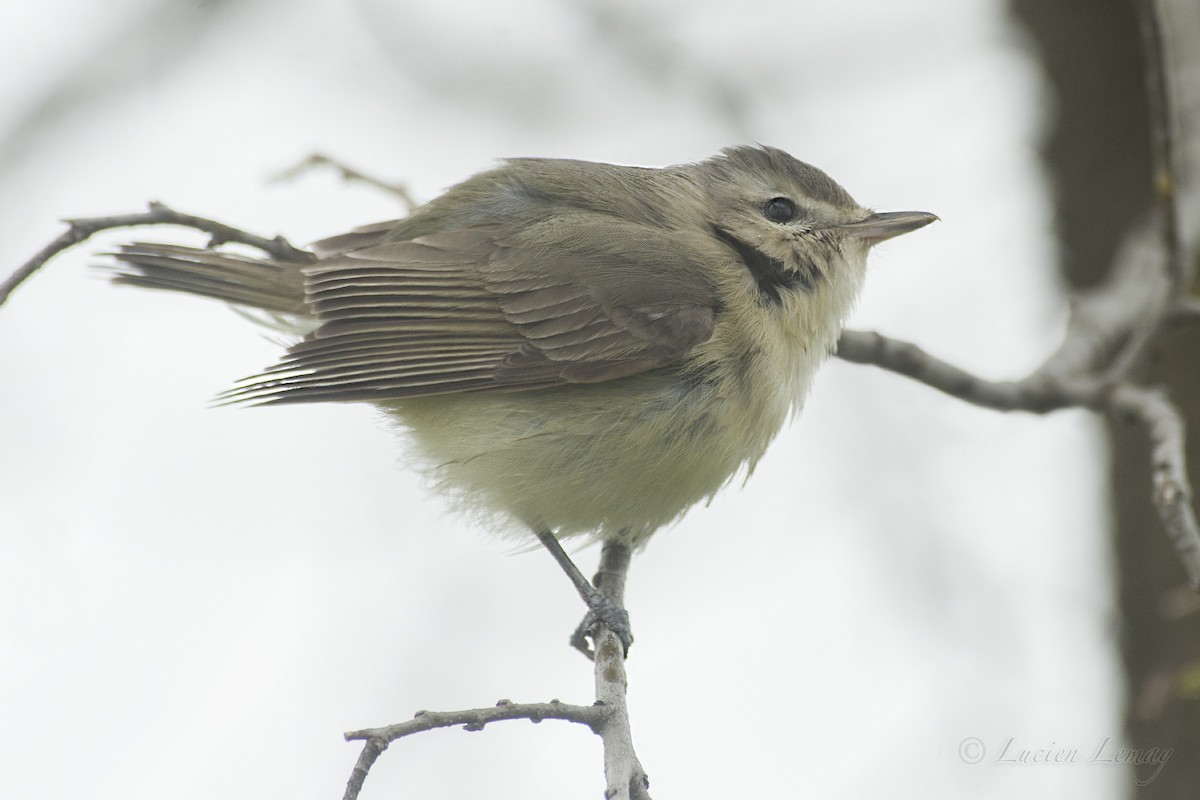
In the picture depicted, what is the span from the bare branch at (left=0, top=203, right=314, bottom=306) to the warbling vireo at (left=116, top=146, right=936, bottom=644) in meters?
0.11

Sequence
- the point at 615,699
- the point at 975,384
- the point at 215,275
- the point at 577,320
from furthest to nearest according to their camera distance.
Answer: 1. the point at 215,275
2. the point at 577,320
3. the point at 975,384
4. the point at 615,699

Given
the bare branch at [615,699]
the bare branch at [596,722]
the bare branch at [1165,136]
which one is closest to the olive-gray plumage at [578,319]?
the bare branch at [615,699]

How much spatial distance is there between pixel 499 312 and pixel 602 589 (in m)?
1.10

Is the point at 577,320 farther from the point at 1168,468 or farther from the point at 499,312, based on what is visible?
the point at 1168,468

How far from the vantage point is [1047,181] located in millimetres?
6027

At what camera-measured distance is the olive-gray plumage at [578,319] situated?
4.27 m

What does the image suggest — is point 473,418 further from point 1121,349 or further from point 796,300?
point 1121,349

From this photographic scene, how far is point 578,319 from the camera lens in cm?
445

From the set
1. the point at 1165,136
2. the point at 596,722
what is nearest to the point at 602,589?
the point at 596,722

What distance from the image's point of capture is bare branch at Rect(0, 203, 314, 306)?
3.17m

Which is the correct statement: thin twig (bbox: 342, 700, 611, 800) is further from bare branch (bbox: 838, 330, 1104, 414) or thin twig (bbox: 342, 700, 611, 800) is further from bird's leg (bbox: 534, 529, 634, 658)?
bare branch (bbox: 838, 330, 1104, 414)

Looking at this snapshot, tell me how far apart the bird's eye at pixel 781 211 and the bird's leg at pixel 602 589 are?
4.72 ft

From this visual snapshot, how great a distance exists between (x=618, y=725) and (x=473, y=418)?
145 cm

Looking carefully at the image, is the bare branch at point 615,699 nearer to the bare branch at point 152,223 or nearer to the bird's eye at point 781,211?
the bird's eye at point 781,211
